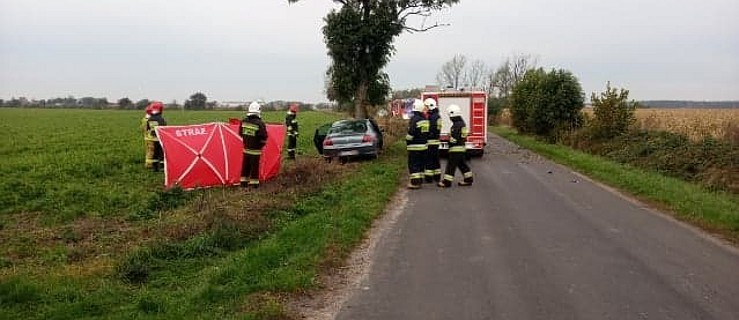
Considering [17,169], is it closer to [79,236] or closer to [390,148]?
[79,236]

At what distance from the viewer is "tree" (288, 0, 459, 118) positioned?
2678 centimetres

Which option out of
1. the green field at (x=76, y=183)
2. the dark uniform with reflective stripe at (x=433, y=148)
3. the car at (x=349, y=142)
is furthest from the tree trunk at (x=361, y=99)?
the dark uniform with reflective stripe at (x=433, y=148)

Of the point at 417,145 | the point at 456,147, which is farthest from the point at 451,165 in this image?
the point at 417,145

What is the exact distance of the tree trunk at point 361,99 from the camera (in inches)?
1110

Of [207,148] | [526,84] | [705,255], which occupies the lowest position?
[705,255]

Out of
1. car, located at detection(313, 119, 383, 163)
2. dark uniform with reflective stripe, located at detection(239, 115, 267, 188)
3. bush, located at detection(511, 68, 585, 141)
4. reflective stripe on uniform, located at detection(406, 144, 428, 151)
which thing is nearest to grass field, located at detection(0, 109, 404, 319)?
dark uniform with reflective stripe, located at detection(239, 115, 267, 188)

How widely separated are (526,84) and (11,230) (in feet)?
95.5

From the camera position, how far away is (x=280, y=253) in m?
7.62

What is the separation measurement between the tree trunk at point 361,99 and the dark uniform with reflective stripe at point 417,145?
14141mm

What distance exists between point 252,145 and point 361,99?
51.2ft

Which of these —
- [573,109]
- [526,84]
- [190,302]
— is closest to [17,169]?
[190,302]

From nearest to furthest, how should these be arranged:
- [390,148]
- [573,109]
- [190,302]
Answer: [190,302], [390,148], [573,109]

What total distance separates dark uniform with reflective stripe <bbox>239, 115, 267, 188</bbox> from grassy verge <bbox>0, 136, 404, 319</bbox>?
3.28m

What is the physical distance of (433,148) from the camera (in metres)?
14.5
